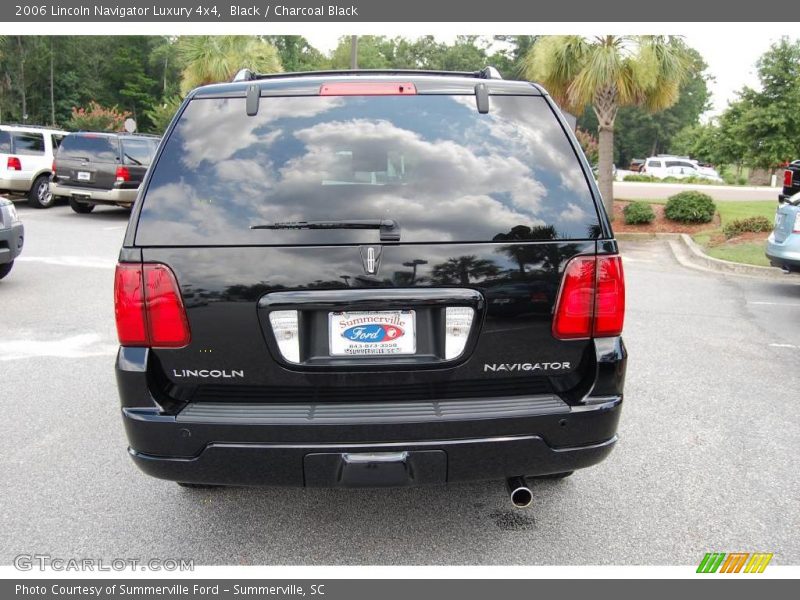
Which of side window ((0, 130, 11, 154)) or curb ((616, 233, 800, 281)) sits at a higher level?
side window ((0, 130, 11, 154))

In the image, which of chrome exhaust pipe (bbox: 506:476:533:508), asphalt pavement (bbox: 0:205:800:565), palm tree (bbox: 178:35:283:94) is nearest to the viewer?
chrome exhaust pipe (bbox: 506:476:533:508)

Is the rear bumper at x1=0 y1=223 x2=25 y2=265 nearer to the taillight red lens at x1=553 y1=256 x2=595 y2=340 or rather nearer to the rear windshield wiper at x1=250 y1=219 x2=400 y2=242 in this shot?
the rear windshield wiper at x1=250 y1=219 x2=400 y2=242

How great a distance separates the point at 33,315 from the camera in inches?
282

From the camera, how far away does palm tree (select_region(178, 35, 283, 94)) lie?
81.9ft

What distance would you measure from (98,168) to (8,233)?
8270mm

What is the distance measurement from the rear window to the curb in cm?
941

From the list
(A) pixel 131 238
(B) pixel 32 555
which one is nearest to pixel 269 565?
(B) pixel 32 555

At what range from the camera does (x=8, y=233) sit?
26.9 ft

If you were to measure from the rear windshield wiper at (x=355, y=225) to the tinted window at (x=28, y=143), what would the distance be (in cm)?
1737

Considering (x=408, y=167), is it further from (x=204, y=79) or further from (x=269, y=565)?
(x=204, y=79)

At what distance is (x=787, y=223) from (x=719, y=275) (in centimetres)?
246

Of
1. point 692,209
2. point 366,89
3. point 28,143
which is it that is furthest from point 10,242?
point 692,209

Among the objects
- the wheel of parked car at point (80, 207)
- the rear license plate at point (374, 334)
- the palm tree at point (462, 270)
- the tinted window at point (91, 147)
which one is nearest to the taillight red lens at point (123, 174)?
the tinted window at point (91, 147)

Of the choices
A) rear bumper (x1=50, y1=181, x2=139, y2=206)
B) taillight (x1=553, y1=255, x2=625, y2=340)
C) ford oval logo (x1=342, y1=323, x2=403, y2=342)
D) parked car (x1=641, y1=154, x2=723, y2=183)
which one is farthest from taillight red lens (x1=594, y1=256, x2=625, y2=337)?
parked car (x1=641, y1=154, x2=723, y2=183)
